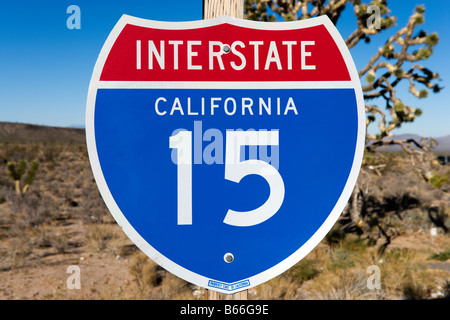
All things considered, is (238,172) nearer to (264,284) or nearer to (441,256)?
(264,284)

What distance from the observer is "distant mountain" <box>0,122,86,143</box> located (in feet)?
228

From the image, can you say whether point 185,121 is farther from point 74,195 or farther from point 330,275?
point 74,195

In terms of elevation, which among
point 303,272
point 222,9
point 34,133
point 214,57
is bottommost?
point 303,272

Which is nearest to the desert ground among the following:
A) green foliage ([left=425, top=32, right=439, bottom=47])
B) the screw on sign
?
the screw on sign

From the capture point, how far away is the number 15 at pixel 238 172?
143 cm

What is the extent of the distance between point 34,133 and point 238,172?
81249mm

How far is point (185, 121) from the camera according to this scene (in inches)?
56.5

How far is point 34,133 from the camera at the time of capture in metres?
72.6

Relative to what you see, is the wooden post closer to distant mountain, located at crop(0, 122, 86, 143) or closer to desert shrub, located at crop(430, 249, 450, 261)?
desert shrub, located at crop(430, 249, 450, 261)

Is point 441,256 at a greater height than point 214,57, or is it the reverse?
point 214,57

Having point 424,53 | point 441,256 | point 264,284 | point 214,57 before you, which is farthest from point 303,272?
point 214,57

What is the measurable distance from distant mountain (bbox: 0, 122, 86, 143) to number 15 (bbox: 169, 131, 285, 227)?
72445mm

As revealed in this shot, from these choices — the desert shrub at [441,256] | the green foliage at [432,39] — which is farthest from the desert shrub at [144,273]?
the green foliage at [432,39]

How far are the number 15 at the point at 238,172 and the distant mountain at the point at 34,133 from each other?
2852 inches
